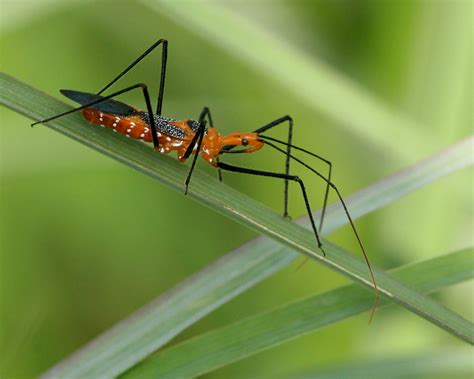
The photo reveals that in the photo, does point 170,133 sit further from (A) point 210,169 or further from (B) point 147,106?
(A) point 210,169

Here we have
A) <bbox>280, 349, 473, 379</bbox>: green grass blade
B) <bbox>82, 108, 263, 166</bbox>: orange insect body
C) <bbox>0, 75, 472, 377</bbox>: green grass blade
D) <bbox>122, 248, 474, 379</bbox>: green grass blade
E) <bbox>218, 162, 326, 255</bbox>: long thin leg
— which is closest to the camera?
<bbox>0, 75, 472, 377</bbox>: green grass blade

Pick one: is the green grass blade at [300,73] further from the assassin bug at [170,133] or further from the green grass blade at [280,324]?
the green grass blade at [280,324]

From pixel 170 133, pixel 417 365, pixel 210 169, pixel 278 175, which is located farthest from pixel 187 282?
pixel 210 169

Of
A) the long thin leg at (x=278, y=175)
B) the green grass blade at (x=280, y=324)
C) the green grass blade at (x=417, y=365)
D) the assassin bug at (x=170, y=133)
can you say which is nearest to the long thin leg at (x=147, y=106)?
the assassin bug at (x=170, y=133)

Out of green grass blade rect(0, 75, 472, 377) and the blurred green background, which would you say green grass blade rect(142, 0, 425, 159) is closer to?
the blurred green background

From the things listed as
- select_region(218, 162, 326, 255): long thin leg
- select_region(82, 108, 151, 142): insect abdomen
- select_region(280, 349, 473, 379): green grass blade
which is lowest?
select_region(280, 349, 473, 379): green grass blade

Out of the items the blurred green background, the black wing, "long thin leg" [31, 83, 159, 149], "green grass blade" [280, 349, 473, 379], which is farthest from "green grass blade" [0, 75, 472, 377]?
the blurred green background
